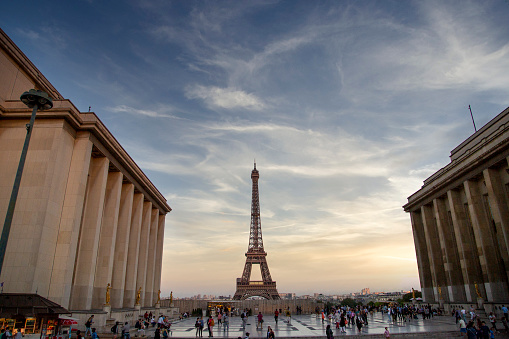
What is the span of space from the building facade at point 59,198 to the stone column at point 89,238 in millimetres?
80

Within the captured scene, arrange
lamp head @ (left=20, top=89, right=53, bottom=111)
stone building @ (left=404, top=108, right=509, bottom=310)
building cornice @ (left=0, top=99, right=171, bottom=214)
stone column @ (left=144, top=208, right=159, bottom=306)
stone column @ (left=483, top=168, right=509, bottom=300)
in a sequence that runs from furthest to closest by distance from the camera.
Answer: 1. stone column @ (left=144, top=208, right=159, bottom=306)
2. stone building @ (left=404, top=108, right=509, bottom=310)
3. stone column @ (left=483, top=168, right=509, bottom=300)
4. building cornice @ (left=0, top=99, right=171, bottom=214)
5. lamp head @ (left=20, top=89, right=53, bottom=111)

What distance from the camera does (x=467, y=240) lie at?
39.8 m

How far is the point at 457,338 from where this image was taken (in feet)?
74.8

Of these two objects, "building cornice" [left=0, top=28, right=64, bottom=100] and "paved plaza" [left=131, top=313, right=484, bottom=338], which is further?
"building cornice" [left=0, top=28, right=64, bottom=100]

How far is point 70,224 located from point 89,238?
3.29 m

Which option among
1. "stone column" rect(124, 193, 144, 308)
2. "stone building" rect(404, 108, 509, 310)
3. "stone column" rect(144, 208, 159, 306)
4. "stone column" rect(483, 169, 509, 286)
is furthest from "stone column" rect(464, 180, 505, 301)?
"stone column" rect(144, 208, 159, 306)

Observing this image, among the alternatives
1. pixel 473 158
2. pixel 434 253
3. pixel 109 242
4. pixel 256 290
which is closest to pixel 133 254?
pixel 109 242

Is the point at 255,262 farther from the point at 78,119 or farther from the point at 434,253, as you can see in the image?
the point at 78,119

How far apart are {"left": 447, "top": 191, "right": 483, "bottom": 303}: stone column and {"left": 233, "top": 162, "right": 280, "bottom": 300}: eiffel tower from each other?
6232cm

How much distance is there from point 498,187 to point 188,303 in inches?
2073

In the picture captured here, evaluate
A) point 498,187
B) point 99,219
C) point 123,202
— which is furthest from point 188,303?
point 498,187

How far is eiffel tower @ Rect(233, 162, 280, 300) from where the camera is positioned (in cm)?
9719

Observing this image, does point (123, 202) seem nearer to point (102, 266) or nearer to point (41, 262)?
point (102, 266)

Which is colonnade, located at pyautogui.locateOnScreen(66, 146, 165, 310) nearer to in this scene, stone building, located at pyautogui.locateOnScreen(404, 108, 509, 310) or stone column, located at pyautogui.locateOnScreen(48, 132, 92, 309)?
stone column, located at pyautogui.locateOnScreen(48, 132, 92, 309)
